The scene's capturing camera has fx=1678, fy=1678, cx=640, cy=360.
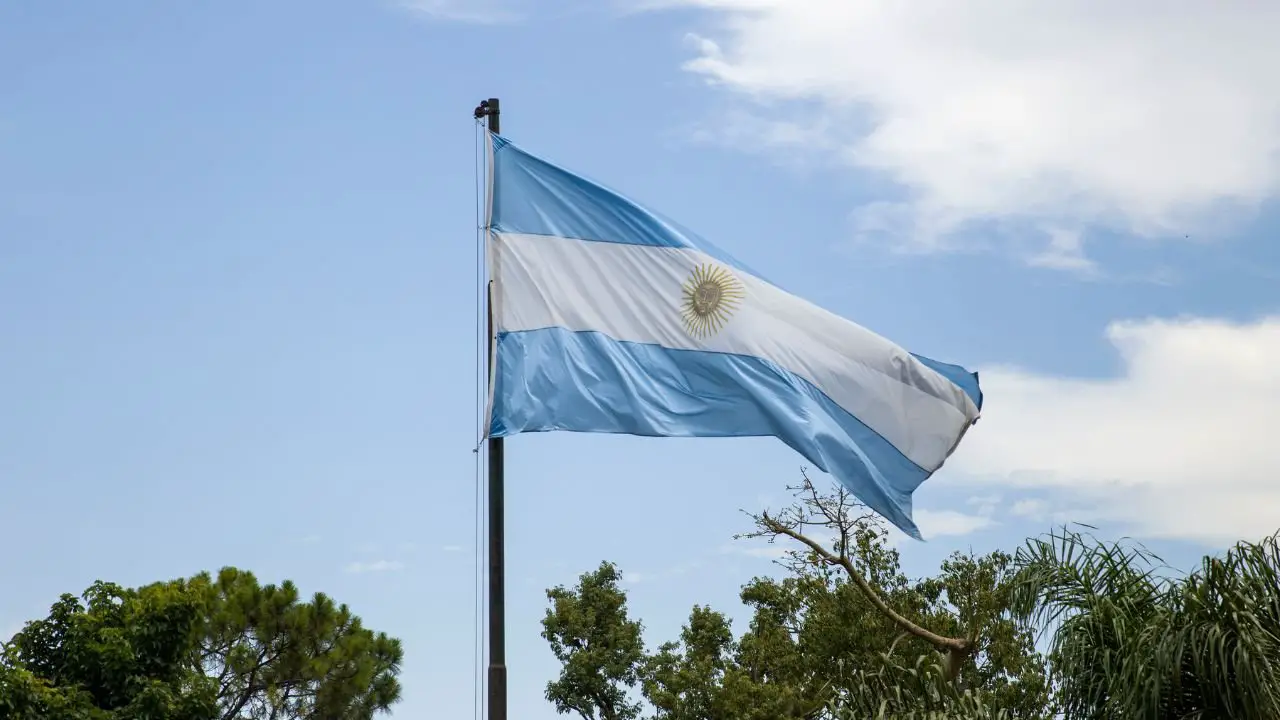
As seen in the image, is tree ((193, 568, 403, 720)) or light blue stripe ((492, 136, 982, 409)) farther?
tree ((193, 568, 403, 720))

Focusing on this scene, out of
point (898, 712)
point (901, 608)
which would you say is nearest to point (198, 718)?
point (898, 712)

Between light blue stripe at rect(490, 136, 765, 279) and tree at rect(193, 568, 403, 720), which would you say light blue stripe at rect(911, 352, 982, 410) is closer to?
light blue stripe at rect(490, 136, 765, 279)

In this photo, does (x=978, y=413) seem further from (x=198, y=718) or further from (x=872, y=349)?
(x=198, y=718)

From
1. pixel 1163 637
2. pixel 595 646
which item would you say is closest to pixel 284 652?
pixel 595 646

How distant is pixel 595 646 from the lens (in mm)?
42406

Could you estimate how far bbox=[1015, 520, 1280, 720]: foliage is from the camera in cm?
1532

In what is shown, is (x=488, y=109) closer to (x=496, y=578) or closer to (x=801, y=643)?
(x=496, y=578)

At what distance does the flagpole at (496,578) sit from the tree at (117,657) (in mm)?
9396

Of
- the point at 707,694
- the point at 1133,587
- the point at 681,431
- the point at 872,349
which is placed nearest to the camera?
the point at 681,431

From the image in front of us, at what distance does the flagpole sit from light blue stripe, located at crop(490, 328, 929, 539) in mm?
152

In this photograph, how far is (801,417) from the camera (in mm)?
13531

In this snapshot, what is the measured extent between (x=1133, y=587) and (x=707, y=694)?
69.7 ft

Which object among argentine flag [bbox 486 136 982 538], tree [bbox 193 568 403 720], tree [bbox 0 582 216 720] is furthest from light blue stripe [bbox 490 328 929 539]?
tree [bbox 193 568 403 720]

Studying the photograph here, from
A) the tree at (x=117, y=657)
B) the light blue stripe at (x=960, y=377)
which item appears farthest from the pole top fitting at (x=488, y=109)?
the tree at (x=117, y=657)
